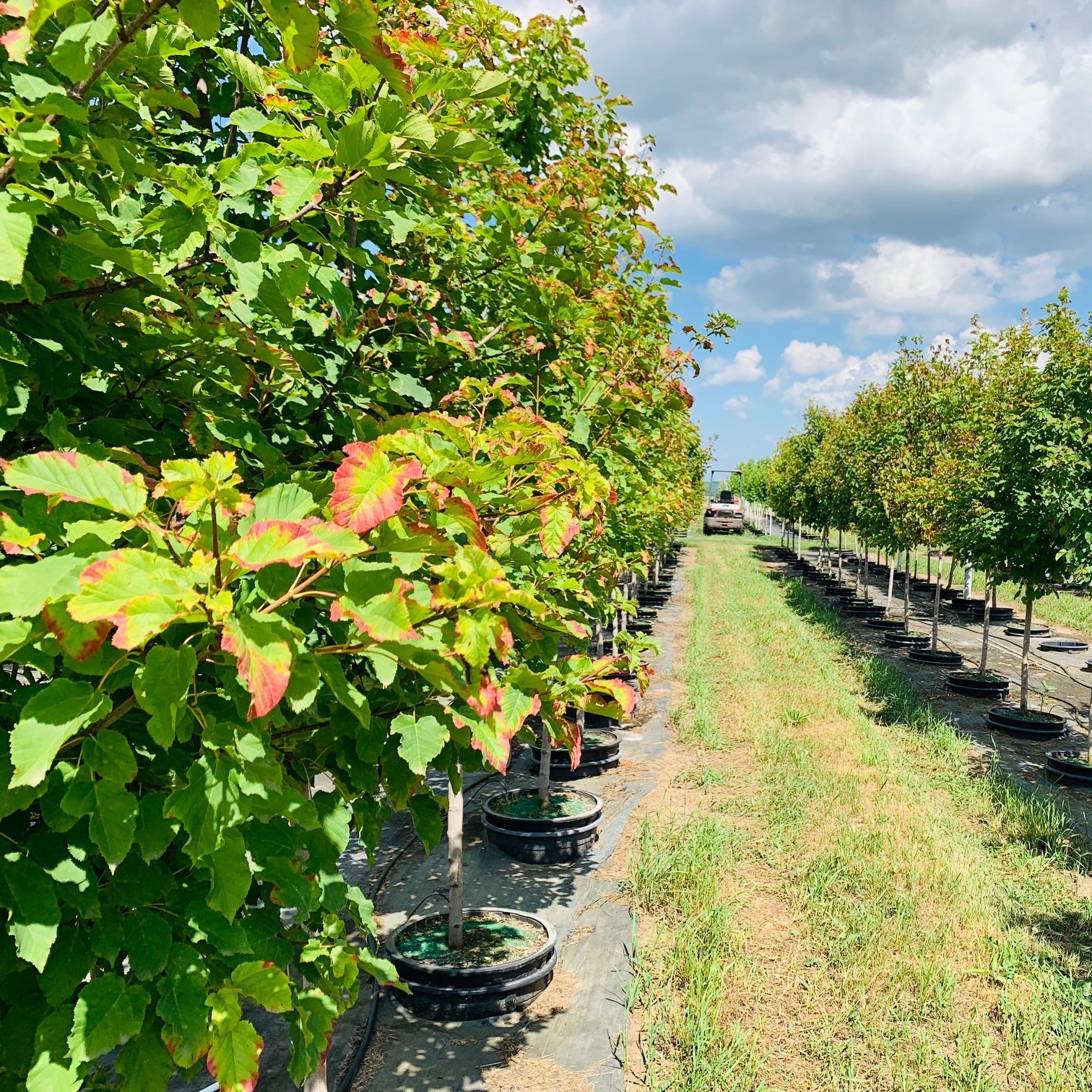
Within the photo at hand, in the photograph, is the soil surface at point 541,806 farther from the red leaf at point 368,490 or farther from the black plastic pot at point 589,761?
the red leaf at point 368,490

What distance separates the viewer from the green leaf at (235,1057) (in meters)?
1.18

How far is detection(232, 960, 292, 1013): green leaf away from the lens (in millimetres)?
1231

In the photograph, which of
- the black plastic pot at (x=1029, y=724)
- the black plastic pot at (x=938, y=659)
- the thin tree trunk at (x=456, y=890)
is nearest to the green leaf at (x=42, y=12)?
the thin tree trunk at (x=456, y=890)

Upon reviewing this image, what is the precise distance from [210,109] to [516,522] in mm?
1738

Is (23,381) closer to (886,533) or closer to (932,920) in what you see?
(932,920)

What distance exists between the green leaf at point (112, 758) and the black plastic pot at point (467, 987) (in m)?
3.31

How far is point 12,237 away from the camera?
0.95 m

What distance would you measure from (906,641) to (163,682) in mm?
15146

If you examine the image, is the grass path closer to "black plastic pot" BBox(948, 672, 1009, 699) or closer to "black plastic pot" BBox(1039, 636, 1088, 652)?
"black plastic pot" BBox(948, 672, 1009, 699)

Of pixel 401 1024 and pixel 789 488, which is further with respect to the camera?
pixel 789 488

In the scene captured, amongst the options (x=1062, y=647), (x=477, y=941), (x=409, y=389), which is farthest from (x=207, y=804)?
(x=1062, y=647)

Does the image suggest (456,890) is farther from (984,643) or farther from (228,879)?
(984,643)

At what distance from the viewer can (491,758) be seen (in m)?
1.28

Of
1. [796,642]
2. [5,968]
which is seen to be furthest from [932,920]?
[796,642]
